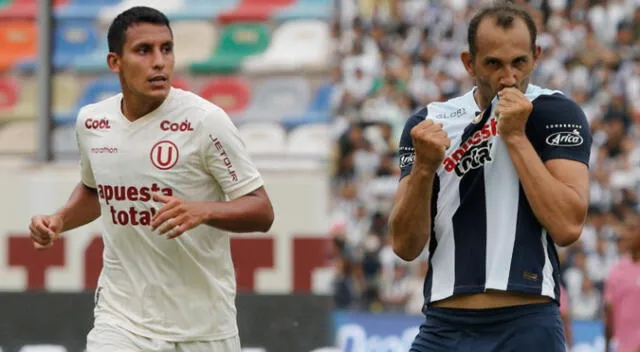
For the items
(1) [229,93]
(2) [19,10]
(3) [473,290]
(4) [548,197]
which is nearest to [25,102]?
(2) [19,10]

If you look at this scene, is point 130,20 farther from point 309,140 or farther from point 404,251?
point 309,140

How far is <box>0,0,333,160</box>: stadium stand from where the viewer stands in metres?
10.2

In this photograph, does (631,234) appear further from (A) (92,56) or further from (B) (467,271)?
(B) (467,271)

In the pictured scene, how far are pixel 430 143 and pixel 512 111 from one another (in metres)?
0.28

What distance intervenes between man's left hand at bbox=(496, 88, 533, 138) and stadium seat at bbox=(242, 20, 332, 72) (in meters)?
5.63

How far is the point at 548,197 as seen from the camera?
4.52 metres

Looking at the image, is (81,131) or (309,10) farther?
(309,10)

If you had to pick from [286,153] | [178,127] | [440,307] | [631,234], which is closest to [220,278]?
[178,127]

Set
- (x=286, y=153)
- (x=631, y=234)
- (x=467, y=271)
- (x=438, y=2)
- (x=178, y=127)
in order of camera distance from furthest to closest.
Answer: (x=438, y=2) < (x=631, y=234) < (x=286, y=153) < (x=178, y=127) < (x=467, y=271)

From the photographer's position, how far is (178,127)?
5789 mm

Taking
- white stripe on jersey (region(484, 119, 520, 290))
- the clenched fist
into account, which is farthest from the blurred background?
the clenched fist

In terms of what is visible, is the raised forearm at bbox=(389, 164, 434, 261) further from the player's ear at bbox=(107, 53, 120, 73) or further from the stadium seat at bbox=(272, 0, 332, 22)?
the stadium seat at bbox=(272, 0, 332, 22)

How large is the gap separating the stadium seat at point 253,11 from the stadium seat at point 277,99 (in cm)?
53

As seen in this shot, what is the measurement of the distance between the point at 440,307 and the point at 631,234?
6.88 meters
